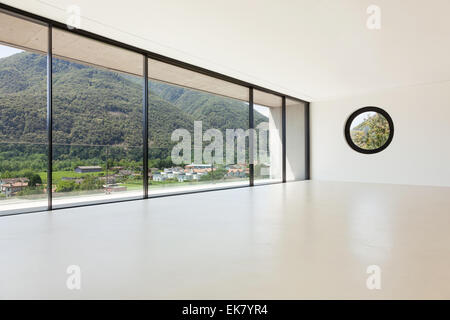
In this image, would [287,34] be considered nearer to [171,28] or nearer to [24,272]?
[171,28]

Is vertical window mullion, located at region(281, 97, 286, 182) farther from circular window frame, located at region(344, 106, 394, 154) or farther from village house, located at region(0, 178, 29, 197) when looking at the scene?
village house, located at region(0, 178, 29, 197)

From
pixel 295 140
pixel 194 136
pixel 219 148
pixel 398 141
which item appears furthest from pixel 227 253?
pixel 295 140

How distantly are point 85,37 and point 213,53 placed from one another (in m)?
2.09

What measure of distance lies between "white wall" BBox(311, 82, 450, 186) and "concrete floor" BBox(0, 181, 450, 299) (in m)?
4.11

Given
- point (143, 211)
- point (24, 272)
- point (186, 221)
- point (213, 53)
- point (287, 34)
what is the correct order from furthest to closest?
point (213, 53)
point (287, 34)
point (143, 211)
point (186, 221)
point (24, 272)

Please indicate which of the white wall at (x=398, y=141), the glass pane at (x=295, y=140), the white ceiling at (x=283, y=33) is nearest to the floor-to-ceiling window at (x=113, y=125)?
the glass pane at (x=295, y=140)

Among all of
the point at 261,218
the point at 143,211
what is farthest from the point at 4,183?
the point at 261,218

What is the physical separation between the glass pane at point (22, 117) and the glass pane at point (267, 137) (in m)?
4.97

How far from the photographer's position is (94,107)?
6.05m

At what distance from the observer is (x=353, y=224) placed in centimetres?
335

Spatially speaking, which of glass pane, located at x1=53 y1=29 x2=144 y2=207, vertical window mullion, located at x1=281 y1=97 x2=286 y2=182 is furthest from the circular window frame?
glass pane, located at x1=53 y1=29 x2=144 y2=207

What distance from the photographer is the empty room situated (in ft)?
6.50

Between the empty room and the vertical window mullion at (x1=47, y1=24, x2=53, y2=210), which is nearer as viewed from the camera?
the empty room

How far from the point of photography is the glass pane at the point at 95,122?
4.86 metres
